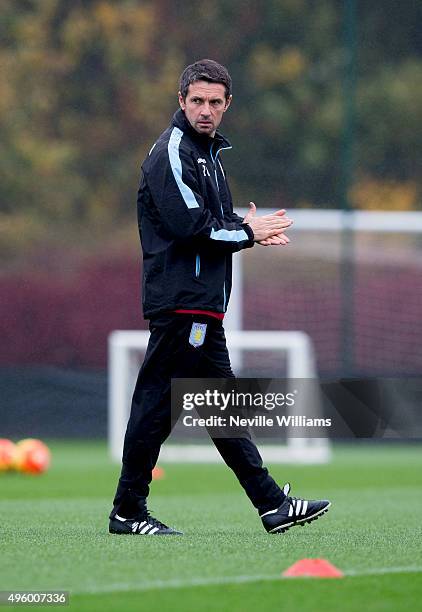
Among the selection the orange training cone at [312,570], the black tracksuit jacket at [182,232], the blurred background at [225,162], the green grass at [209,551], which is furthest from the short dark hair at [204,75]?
the blurred background at [225,162]

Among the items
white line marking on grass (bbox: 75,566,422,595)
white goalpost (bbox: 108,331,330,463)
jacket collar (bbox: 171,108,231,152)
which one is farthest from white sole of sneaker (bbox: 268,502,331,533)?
white goalpost (bbox: 108,331,330,463)

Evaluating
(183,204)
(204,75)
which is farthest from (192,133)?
(183,204)

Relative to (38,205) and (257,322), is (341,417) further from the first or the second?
(38,205)

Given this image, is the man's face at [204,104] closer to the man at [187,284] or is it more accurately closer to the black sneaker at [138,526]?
the man at [187,284]

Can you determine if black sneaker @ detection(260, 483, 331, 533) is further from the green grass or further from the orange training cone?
the orange training cone

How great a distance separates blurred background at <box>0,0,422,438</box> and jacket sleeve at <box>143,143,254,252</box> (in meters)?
10.3

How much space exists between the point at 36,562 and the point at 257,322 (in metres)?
12.3

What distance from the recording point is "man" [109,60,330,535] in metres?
6.30

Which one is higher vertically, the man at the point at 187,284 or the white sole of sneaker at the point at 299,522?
the man at the point at 187,284

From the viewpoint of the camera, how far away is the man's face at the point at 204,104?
21.1 ft

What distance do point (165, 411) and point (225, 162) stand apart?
11691 mm

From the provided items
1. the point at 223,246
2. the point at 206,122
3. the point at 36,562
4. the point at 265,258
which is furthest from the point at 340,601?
the point at 265,258

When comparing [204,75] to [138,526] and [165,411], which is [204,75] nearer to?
[165,411]

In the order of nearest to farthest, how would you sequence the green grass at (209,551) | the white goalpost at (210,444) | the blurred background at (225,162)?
1. the green grass at (209,551)
2. the white goalpost at (210,444)
3. the blurred background at (225,162)
